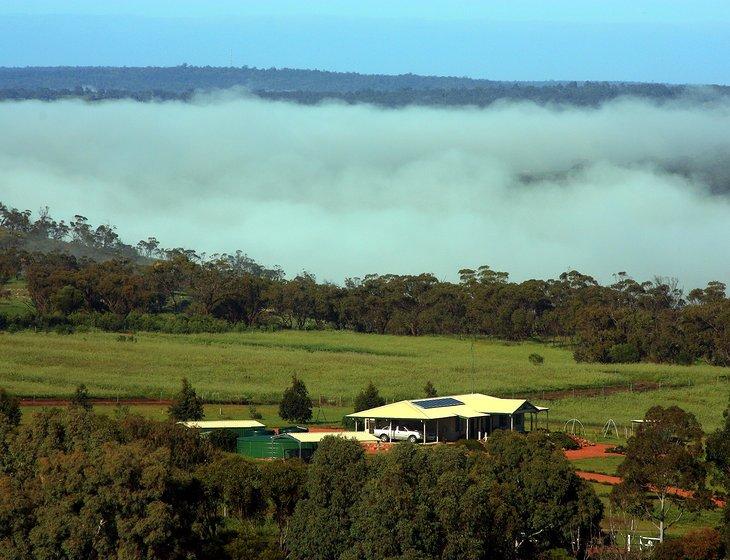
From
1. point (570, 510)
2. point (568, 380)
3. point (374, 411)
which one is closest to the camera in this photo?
point (570, 510)

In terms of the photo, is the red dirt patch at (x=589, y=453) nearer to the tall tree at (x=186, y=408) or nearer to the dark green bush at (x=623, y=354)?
the tall tree at (x=186, y=408)

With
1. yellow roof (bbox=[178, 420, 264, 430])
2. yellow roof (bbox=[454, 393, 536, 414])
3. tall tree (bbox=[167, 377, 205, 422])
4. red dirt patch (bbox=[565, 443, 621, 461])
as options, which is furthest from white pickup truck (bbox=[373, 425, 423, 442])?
tall tree (bbox=[167, 377, 205, 422])

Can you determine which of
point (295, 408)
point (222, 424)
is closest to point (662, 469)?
point (222, 424)

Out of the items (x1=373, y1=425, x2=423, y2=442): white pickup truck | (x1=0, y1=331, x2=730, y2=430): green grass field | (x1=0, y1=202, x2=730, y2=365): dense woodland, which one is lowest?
(x1=373, y1=425, x2=423, y2=442): white pickup truck

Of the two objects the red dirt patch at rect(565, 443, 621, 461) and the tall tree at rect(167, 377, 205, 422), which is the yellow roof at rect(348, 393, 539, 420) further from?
the tall tree at rect(167, 377, 205, 422)

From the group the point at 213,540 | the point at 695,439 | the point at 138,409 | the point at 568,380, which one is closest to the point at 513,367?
the point at 568,380

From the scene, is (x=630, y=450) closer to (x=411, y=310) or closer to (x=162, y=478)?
(x=162, y=478)
